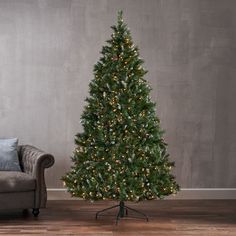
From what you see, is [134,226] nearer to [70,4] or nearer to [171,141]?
[171,141]

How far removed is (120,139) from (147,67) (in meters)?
1.93

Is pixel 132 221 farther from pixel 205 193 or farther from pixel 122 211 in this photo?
pixel 205 193

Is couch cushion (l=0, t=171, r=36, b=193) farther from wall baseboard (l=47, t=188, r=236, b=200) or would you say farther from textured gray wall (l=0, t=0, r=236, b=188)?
wall baseboard (l=47, t=188, r=236, b=200)

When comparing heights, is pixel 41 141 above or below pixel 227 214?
above

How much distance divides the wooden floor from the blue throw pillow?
19.8 inches

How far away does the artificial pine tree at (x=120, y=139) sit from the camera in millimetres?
6750

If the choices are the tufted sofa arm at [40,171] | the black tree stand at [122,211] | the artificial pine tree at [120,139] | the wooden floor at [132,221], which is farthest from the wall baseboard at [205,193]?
the tufted sofa arm at [40,171]

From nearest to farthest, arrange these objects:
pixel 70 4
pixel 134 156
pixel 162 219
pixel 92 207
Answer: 1. pixel 134 156
2. pixel 162 219
3. pixel 92 207
4. pixel 70 4

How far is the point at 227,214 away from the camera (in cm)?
753

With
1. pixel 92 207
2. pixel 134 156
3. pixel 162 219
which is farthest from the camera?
pixel 92 207

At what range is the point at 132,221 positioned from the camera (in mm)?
7012

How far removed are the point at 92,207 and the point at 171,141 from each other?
4.60 feet

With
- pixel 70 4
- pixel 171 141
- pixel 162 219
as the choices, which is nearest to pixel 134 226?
pixel 162 219

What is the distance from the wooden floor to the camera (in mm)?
6551
